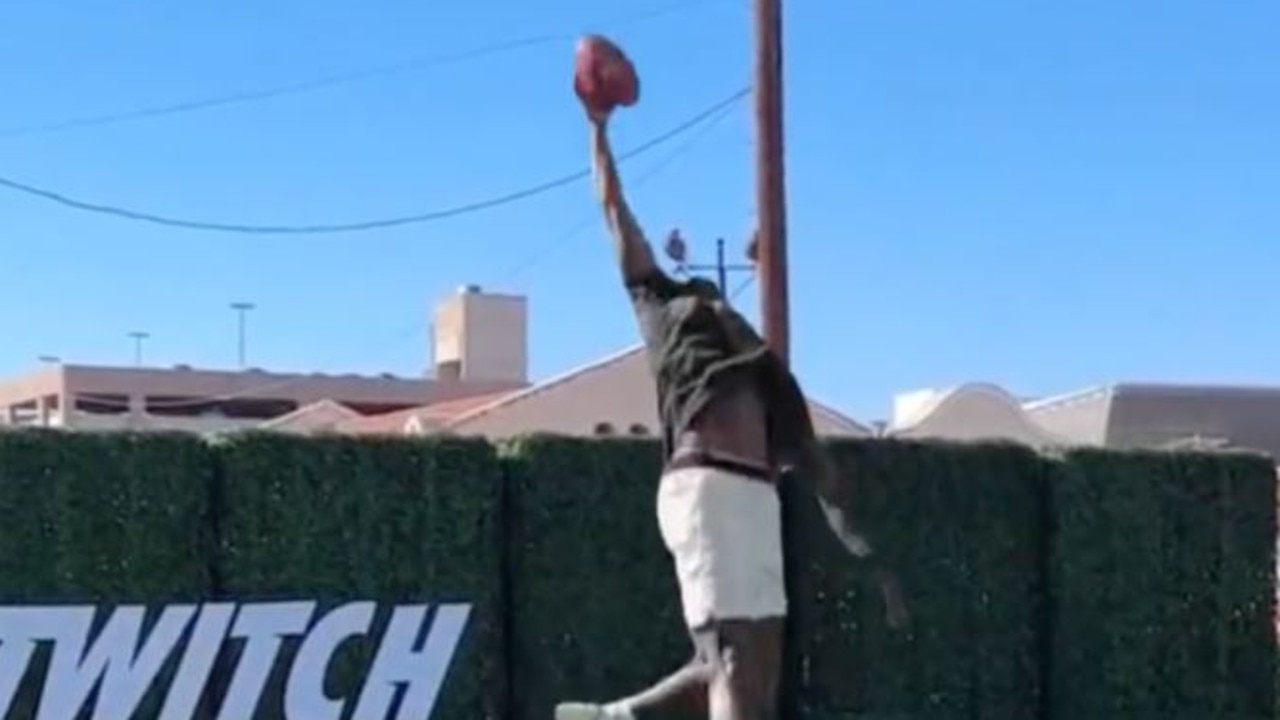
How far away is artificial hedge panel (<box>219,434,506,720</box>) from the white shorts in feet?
13.3

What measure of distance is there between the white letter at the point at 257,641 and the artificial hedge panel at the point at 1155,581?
12.1ft

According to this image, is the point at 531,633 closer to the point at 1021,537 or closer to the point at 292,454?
the point at 292,454

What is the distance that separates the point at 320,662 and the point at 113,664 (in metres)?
0.87

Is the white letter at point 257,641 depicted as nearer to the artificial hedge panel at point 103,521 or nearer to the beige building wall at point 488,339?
the artificial hedge panel at point 103,521

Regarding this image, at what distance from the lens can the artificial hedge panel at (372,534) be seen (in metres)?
9.43

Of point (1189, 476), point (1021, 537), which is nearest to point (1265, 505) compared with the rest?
point (1189, 476)

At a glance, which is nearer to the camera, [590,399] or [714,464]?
[714,464]

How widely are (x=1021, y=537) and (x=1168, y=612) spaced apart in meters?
0.84

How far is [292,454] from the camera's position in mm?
9508

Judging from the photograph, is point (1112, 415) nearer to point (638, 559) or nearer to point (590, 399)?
point (590, 399)


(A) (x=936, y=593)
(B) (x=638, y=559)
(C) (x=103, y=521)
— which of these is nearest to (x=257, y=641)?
(C) (x=103, y=521)

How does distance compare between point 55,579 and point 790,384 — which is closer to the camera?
point 790,384

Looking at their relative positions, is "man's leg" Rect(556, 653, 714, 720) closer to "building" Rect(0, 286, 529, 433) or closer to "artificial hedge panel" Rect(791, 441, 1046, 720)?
"artificial hedge panel" Rect(791, 441, 1046, 720)

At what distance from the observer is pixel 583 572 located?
9898mm
